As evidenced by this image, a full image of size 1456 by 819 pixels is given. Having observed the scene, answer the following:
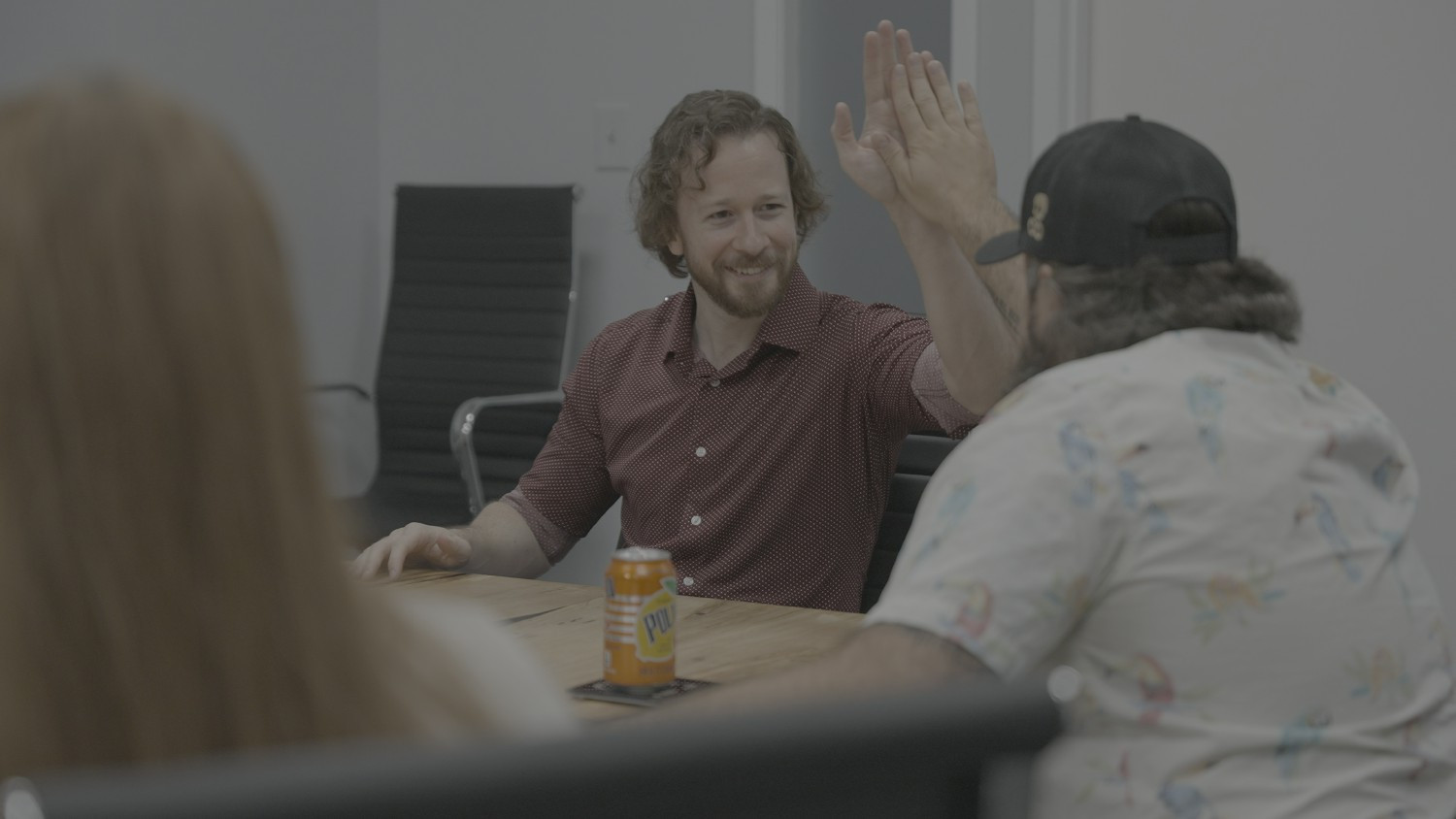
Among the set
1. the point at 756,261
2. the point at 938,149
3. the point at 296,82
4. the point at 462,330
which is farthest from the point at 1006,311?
the point at 296,82

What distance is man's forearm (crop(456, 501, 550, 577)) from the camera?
2430mm

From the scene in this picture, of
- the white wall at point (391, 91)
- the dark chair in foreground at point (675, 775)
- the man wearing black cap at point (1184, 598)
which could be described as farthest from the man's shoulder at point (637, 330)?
the dark chair in foreground at point (675, 775)

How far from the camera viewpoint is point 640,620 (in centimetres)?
159

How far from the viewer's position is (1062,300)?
4.67ft

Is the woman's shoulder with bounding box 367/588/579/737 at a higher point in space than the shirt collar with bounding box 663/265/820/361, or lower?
higher

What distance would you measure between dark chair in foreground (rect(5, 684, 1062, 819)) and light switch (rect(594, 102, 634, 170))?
3.80 m

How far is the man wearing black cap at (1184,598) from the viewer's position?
3.79ft

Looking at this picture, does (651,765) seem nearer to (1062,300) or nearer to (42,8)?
(1062,300)

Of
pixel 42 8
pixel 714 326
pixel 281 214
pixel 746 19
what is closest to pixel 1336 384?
pixel 281 214

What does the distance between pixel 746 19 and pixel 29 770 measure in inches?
143

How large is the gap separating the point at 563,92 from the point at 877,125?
2.22 m

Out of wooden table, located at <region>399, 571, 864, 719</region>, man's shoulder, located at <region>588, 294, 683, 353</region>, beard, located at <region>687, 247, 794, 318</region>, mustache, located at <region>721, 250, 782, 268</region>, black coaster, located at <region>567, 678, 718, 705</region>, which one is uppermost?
mustache, located at <region>721, 250, 782, 268</region>

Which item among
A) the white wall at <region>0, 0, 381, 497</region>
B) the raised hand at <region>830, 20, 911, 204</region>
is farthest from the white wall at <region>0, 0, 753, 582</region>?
the raised hand at <region>830, 20, 911, 204</region>

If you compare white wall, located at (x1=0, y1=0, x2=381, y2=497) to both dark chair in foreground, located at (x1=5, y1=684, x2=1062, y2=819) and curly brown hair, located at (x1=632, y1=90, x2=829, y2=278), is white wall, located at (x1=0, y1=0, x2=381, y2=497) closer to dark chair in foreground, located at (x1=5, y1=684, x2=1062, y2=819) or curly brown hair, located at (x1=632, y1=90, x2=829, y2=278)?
curly brown hair, located at (x1=632, y1=90, x2=829, y2=278)
